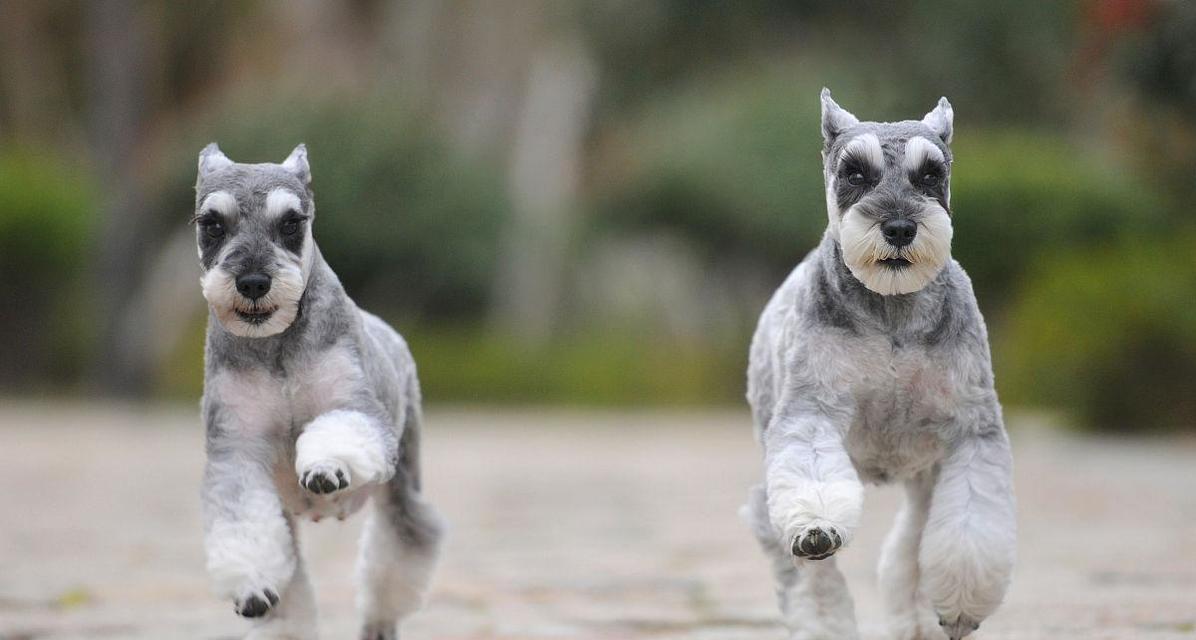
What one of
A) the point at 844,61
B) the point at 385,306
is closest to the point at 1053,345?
the point at 385,306

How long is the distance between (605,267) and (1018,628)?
28714 mm

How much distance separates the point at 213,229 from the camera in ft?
15.8

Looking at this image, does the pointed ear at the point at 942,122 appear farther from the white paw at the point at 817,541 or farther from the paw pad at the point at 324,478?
the paw pad at the point at 324,478

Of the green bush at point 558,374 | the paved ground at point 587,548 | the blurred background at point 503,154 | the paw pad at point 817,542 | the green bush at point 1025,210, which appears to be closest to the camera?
the paw pad at point 817,542

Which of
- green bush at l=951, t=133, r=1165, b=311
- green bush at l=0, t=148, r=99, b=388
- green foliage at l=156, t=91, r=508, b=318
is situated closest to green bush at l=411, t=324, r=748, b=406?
green foliage at l=156, t=91, r=508, b=318

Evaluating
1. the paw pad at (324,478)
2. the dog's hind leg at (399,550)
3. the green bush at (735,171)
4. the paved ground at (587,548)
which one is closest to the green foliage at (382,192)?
the green bush at (735,171)

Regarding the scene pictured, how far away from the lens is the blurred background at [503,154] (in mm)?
27156

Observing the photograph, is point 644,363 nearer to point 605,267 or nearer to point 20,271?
point 605,267

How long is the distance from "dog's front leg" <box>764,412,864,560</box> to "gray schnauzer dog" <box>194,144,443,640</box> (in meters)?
1.15

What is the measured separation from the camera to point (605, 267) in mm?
34406

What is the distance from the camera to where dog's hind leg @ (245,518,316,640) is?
4.98 metres

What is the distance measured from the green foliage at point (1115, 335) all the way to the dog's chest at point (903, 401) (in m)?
10.9

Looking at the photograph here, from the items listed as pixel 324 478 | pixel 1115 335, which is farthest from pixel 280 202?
pixel 1115 335

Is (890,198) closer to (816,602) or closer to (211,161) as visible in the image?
(816,602)
